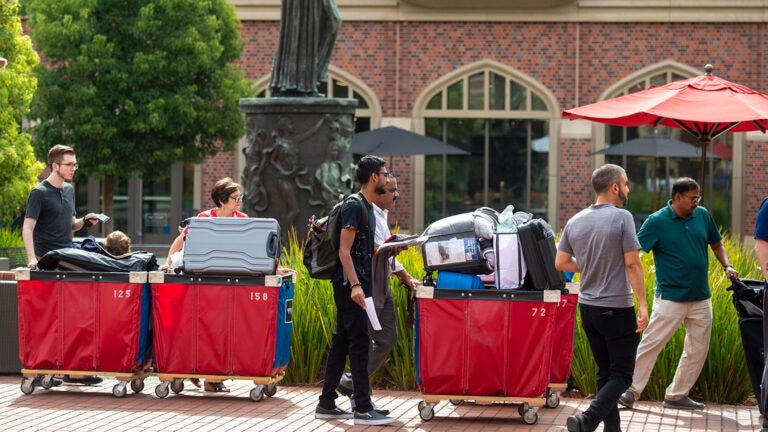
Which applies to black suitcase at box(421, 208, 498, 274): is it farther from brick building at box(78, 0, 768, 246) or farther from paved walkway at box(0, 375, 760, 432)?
brick building at box(78, 0, 768, 246)

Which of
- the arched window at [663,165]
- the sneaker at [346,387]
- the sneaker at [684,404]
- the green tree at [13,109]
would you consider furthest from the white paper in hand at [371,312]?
the arched window at [663,165]

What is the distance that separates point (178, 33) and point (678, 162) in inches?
466

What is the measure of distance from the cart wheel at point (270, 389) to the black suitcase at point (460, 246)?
1649 mm

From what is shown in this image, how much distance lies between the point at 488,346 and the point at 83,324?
2.96 m

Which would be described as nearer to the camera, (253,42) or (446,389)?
(446,389)

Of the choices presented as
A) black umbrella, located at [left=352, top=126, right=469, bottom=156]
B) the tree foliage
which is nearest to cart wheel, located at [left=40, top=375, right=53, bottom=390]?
black umbrella, located at [left=352, top=126, right=469, bottom=156]

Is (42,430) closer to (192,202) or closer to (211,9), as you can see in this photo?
(211,9)

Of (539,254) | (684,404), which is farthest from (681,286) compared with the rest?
(539,254)

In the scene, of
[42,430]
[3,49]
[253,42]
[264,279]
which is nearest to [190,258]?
[264,279]

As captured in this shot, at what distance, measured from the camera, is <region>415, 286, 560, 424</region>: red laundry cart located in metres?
7.92

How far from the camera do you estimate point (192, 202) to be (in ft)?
95.6

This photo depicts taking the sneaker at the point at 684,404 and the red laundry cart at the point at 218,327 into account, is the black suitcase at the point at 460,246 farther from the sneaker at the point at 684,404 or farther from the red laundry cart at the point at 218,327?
the sneaker at the point at 684,404

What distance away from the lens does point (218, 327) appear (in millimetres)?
8773

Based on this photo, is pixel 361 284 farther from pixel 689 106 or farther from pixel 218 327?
pixel 689 106
